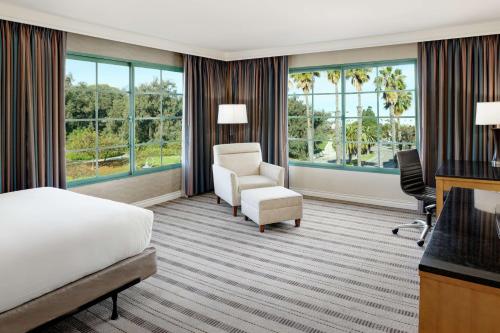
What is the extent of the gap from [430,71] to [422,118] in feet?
2.03

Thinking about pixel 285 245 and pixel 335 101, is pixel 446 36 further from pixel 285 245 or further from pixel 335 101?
pixel 285 245

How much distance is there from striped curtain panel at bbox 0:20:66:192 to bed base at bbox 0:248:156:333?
2.08 meters

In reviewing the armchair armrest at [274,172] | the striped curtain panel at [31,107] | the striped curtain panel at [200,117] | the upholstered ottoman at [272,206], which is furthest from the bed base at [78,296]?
the striped curtain panel at [200,117]

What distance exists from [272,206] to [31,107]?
9.05 ft

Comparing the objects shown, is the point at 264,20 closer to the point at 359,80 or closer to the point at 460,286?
the point at 359,80

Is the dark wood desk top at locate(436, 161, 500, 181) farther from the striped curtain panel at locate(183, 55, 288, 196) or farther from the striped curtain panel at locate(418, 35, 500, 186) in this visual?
the striped curtain panel at locate(183, 55, 288, 196)

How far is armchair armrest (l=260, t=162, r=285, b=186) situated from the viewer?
17.4 feet

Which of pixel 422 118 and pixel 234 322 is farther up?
pixel 422 118

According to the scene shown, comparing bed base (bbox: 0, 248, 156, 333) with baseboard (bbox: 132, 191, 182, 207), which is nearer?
bed base (bbox: 0, 248, 156, 333)

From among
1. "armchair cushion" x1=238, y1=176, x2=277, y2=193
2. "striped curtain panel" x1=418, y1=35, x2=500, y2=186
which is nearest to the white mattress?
"armchair cushion" x1=238, y1=176, x2=277, y2=193

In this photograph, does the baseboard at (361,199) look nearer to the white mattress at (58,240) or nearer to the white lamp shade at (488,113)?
the white lamp shade at (488,113)

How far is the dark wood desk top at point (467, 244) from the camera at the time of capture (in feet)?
3.78

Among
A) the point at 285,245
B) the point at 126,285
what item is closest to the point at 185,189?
the point at 285,245

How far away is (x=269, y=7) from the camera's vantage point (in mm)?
3857
